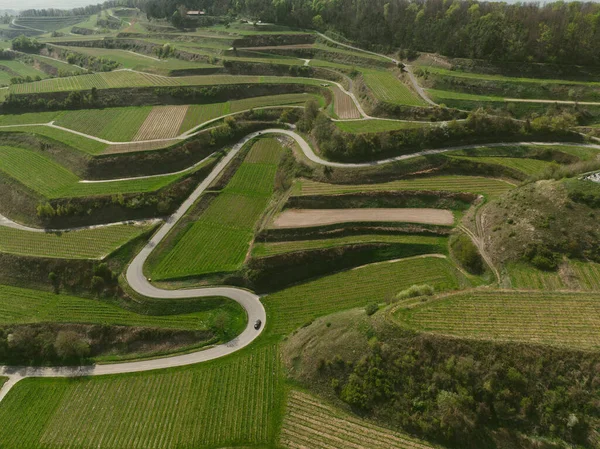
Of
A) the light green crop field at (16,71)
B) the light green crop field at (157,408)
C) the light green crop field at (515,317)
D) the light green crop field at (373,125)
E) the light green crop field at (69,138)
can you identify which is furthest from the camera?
the light green crop field at (16,71)

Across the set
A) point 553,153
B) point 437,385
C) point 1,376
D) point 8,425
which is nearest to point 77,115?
point 1,376

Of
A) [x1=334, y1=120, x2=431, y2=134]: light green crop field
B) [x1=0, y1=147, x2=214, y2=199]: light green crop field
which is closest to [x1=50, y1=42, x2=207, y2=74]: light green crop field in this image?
[x1=0, y1=147, x2=214, y2=199]: light green crop field

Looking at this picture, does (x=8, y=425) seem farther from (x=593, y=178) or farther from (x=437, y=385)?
(x=593, y=178)

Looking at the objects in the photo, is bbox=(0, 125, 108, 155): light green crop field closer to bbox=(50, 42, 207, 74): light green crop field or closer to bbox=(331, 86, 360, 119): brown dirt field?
bbox=(50, 42, 207, 74): light green crop field

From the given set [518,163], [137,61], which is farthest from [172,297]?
[137,61]

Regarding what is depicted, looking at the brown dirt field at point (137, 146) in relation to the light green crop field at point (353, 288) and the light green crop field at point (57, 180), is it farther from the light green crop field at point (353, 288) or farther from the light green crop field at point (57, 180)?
the light green crop field at point (353, 288)

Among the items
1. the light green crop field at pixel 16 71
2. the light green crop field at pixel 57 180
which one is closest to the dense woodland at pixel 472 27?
the light green crop field at pixel 57 180
